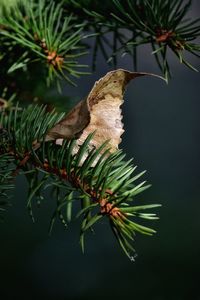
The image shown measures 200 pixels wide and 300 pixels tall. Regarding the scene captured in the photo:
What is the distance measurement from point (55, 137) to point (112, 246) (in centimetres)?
101

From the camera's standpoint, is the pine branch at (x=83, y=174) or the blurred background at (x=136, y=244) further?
the blurred background at (x=136, y=244)

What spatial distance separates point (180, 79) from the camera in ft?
5.78

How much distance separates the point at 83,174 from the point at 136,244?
3.19ft

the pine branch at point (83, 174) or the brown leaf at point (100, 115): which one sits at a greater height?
the brown leaf at point (100, 115)

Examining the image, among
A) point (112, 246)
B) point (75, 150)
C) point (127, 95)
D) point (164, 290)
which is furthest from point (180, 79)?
point (75, 150)

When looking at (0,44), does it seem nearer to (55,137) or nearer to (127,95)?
(55,137)

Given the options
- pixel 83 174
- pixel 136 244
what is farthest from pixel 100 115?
pixel 136 244

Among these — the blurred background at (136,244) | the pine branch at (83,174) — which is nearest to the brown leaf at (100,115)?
the pine branch at (83,174)

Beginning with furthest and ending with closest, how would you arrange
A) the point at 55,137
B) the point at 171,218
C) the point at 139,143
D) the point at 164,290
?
the point at 139,143
the point at 171,218
the point at 164,290
the point at 55,137

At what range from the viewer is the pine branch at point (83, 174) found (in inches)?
9.7

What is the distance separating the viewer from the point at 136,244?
119 cm

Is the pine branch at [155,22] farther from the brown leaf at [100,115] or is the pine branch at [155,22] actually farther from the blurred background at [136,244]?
the blurred background at [136,244]

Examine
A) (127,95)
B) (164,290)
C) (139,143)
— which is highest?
(127,95)

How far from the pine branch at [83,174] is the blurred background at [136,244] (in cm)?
64
